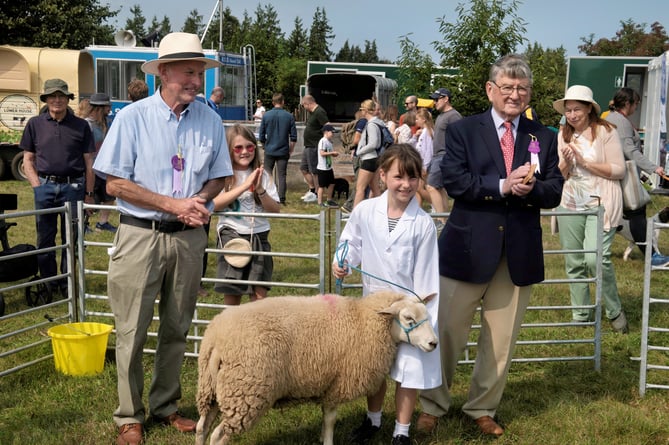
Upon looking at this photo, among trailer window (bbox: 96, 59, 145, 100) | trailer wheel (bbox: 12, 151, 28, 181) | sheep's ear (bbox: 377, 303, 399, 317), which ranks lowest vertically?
sheep's ear (bbox: 377, 303, 399, 317)

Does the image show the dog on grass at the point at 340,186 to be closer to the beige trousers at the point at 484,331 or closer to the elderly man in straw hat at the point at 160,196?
the beige trousers at the point at 484,331

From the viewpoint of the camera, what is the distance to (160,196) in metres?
4.09

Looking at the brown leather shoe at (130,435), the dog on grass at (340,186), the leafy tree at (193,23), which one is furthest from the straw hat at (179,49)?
the leafy tree at (193,23)

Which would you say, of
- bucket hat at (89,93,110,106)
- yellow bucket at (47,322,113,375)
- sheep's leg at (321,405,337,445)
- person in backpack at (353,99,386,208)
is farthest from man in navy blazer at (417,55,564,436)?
bucket hat at (89,93,110,106)

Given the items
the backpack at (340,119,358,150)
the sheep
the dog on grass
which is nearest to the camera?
the sheep

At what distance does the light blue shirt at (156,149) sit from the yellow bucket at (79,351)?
156 centimetres

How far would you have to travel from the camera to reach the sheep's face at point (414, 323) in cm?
400

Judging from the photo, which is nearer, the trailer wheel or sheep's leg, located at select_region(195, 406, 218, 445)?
sheep's leg, located at select_region(195, 406, 218, 445)

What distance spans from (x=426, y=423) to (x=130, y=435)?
176 centimetres

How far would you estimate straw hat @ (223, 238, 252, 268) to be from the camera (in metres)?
5.58

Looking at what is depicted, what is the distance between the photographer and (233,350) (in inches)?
149

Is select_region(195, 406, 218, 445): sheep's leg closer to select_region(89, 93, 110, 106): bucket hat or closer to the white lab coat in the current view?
the white lab coat

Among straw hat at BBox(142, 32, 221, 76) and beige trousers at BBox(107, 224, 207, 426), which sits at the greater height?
straw hat at BBox(142, 32, 221, 76)

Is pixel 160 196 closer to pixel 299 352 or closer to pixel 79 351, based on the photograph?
pixel 299 352
